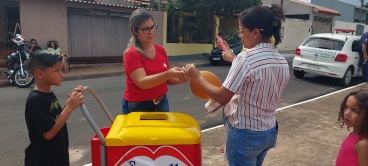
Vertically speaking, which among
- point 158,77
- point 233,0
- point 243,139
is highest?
point 233,0

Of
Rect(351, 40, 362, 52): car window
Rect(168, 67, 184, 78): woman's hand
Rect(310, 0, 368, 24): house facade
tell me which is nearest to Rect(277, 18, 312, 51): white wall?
Rect(310, 0, 368, 24): house facade

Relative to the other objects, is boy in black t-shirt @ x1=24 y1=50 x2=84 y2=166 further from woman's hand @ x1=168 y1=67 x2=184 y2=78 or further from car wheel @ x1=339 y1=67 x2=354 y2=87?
car wheel @ x1=339 y1=67 x2=354 y2=87

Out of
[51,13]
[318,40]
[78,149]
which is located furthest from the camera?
[51,13]

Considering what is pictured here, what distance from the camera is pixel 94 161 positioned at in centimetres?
190

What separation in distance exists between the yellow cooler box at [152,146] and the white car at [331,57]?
786cm

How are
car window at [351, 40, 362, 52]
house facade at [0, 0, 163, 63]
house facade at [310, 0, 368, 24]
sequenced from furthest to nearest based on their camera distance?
house facade at [310, 0, 368, 24]
house facade at [0, 0, 163, 63]
car window at [351, 40, 362, 52]

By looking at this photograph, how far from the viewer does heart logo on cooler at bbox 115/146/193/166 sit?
1.86 m

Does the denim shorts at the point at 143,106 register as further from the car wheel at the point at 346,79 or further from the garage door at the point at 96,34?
the garage door at the point at 96,34

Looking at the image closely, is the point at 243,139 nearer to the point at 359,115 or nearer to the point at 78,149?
the point at 359,115

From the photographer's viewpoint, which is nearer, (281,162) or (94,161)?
(94,161)

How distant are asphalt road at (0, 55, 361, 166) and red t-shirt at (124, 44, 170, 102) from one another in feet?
5.17

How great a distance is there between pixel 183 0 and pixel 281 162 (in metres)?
12.1

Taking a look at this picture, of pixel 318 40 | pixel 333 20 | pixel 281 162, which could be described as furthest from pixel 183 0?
pixel 333 20

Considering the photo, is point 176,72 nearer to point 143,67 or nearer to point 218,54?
point 143,67
